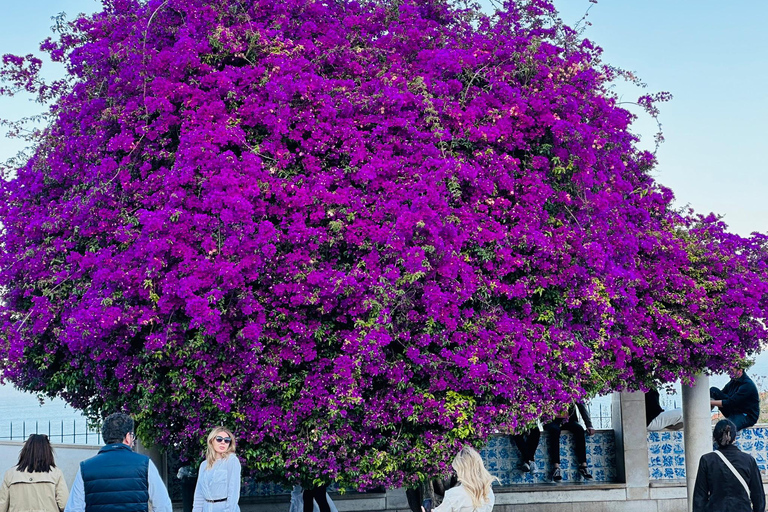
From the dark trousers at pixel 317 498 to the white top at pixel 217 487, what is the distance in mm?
2980

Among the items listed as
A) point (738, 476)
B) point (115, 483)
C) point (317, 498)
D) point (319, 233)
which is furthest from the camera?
point (317, 498)

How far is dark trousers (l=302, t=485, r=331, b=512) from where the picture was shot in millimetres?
10672

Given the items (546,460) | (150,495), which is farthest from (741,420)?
(150,495)

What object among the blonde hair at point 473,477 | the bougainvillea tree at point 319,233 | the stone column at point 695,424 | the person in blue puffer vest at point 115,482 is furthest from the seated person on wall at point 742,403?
the person in blue puffer vest at point 115,482

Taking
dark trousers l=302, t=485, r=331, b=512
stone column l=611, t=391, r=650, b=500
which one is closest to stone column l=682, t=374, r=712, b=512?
stone column l=611, t=391, r=650, b=500

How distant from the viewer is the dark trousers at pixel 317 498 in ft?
35.0

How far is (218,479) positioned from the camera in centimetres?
764

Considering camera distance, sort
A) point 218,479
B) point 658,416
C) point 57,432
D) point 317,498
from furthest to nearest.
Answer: point 57,432 < point 658,416 < point 317,498 < point 218,479

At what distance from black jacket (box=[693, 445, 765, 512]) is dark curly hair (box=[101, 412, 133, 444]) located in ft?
14.3

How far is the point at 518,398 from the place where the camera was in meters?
9.61

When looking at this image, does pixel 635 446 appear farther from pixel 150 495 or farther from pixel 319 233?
pixel 150 495

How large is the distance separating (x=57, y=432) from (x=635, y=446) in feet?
31.1

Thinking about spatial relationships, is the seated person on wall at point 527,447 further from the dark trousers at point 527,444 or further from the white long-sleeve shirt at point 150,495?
the white long-sleeve shirt at point 150,495

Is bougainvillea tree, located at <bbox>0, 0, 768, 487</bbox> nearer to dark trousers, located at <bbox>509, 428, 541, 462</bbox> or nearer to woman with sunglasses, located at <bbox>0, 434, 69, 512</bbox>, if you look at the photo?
woman with sunglasses, located at <bbox>0, 434, 69, 512</bbox>
